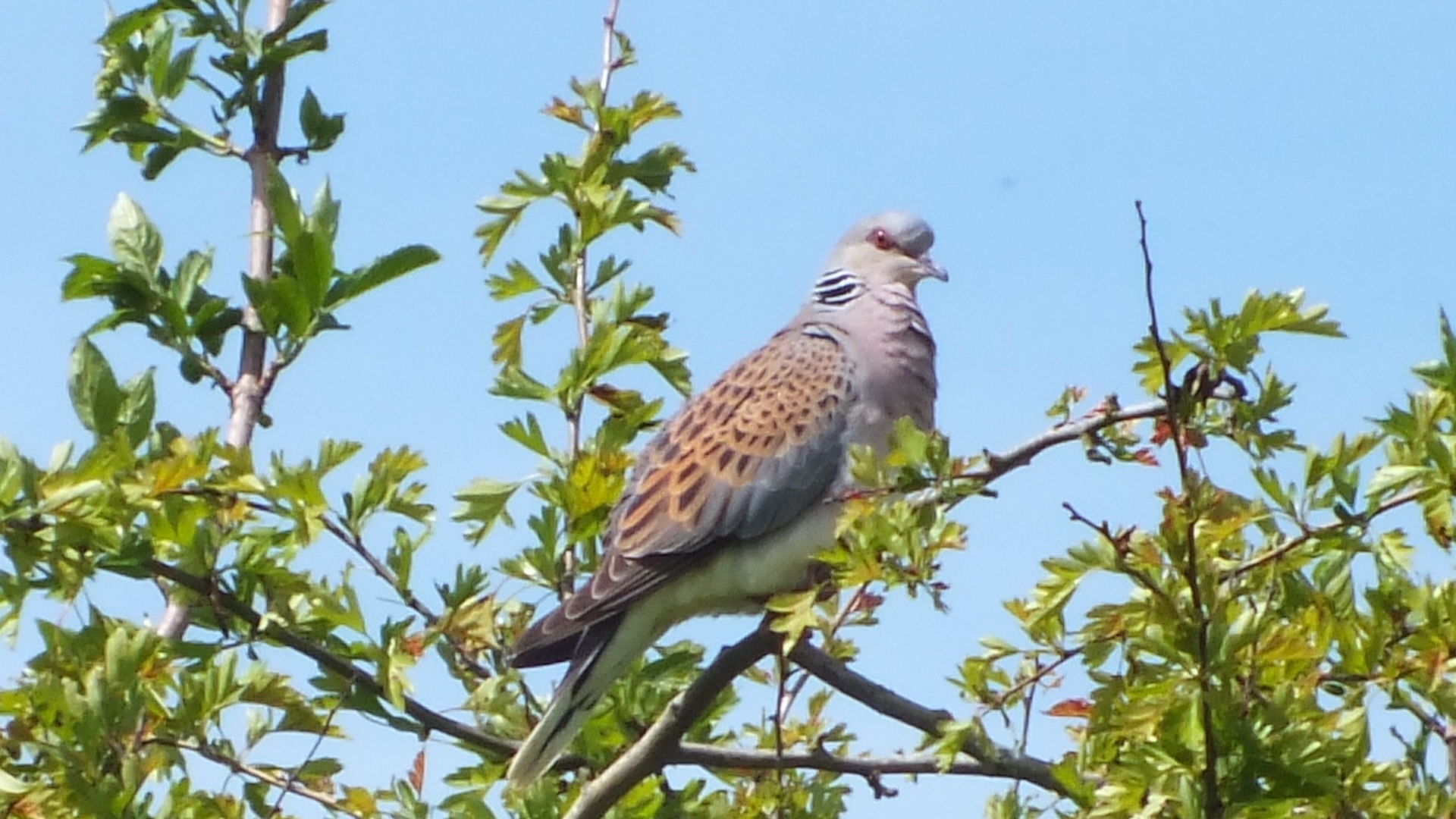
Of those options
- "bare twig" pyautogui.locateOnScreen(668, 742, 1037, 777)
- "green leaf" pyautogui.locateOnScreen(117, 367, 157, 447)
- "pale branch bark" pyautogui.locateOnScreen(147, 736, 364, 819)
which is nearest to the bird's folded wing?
"bare twig" pyautogui.locateOnScreen(668, 742, 1037, 777)

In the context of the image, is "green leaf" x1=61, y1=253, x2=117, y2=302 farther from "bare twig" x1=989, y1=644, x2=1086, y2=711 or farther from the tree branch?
"bare twig" x1=989, y1=644, x2=1086, y2=711

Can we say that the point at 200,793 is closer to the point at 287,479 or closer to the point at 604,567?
the point at 287,479

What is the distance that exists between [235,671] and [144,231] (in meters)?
0.76

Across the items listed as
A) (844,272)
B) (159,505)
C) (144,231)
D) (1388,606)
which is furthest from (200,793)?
(844,272)

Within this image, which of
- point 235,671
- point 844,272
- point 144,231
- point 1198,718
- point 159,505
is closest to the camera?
point 1198,718

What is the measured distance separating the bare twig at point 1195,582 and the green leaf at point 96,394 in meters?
1.47

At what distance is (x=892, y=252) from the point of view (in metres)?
5.39

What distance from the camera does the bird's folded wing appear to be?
441 cm

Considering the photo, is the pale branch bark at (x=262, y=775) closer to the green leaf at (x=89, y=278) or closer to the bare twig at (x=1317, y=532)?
the green leaf at (x=89, y=278)

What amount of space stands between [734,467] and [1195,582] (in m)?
2.09

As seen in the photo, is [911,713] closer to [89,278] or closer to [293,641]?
[293,641]

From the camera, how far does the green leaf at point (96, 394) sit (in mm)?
3127

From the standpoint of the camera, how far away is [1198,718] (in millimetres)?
2588

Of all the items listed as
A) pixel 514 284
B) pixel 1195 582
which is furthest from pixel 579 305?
pixel 1195 582
